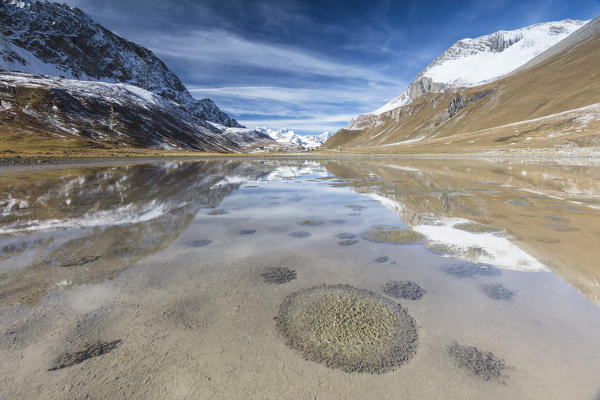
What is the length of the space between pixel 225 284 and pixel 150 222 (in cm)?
688

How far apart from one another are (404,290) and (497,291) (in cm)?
196

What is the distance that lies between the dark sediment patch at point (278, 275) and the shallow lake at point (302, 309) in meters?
0.06

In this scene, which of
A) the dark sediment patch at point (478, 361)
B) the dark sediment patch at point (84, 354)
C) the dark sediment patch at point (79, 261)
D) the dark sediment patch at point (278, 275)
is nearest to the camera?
the dark sediment patch at point (478, 361)

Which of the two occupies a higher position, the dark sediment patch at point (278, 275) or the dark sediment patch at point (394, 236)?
the dark sediment patch at point (394, 236)

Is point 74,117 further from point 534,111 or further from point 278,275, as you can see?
point 534,111

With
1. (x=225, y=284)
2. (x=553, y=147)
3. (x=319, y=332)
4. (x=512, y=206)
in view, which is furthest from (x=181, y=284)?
(x=553, y=147)

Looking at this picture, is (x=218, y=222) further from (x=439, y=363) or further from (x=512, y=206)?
(x=512, y=206)

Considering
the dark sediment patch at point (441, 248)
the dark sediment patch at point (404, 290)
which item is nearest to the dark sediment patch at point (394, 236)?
the dark sediment patch at point (441, 248)

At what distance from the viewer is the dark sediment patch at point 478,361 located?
12.2ft

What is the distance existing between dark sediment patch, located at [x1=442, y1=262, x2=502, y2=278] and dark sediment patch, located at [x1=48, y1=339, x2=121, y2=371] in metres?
7.11

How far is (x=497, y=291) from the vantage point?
19.4 ft

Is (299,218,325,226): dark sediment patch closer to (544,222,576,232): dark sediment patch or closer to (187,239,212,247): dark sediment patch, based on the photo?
(187,239,212,247): dark sediment patch

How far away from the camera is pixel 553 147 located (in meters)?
74.6

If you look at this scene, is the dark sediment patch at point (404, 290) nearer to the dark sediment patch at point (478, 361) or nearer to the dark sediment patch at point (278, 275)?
the dark sediment patch at point (478, 361)
